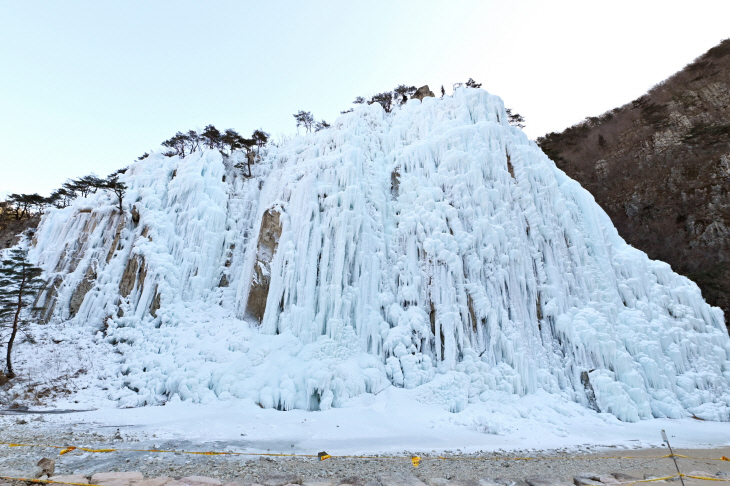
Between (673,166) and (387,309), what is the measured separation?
23265 millimetres

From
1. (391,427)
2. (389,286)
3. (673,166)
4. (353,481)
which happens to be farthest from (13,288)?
(673,166)

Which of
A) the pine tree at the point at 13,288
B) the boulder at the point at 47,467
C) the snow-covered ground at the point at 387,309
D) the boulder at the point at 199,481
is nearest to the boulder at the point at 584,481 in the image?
the snow-covered ground at the point at 387,309

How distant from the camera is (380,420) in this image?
8.36 meters

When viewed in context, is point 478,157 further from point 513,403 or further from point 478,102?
point 513,403

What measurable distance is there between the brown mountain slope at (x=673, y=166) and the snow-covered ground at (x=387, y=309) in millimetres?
7526

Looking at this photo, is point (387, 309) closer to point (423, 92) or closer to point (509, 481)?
point (509, 481)

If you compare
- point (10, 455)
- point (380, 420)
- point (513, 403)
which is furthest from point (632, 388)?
point (10, 455)

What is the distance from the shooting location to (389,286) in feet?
38.2

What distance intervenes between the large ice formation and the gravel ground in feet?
7.77

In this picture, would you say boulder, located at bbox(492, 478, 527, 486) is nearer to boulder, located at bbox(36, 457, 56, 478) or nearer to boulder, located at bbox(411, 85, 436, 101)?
boulder, located at bbox(36, 457, 56, 478)

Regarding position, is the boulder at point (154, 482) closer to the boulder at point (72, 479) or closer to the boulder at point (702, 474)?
the boulder at point (72, 479)

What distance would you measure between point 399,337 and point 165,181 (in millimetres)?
13150

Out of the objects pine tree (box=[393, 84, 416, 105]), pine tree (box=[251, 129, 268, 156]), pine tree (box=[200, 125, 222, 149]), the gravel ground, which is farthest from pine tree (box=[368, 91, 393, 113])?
the gravel ground

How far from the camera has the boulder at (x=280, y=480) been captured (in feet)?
15.3
